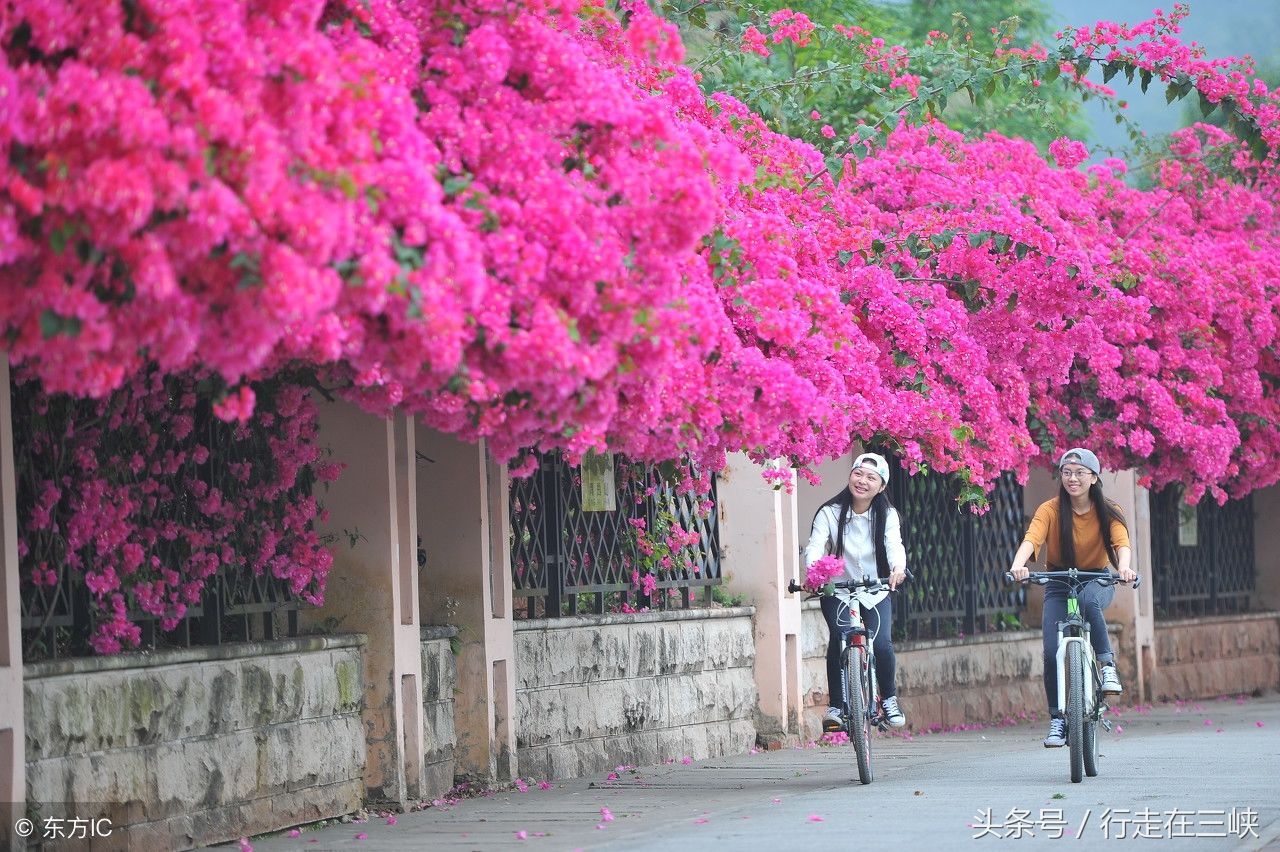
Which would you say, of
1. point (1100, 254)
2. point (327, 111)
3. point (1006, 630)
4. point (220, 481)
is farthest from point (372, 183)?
point (1006, 630)

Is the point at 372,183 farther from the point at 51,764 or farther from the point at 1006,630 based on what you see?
the point at 1006,630

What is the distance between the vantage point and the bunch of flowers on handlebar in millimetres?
11094

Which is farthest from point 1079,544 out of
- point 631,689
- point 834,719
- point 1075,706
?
point 631,689

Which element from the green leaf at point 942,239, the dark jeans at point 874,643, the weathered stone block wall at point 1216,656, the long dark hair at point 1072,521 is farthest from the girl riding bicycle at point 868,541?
the weathered stone block wall at point 1216,656

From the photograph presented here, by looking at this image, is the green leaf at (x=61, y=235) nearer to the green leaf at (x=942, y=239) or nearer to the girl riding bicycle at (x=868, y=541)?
the girl riding bicycle at (x=868, y=541)

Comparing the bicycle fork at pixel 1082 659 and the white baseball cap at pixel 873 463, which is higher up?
the white baseball cap at pixel 873 463

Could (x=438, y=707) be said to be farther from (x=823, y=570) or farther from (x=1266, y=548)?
(x=1266, y=548)

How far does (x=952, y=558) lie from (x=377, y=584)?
8.10m

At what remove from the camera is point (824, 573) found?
11.1 m

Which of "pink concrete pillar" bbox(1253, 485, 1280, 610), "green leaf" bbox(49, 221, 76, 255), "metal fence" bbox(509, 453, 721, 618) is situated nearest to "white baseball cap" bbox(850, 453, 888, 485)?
"metal fence" bbox(509, 453, 721, 618)

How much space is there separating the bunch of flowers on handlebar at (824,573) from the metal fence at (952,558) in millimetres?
5177

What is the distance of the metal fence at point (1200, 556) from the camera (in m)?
21.4

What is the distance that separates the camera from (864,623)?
11.3m

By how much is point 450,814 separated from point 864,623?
2628 mm
